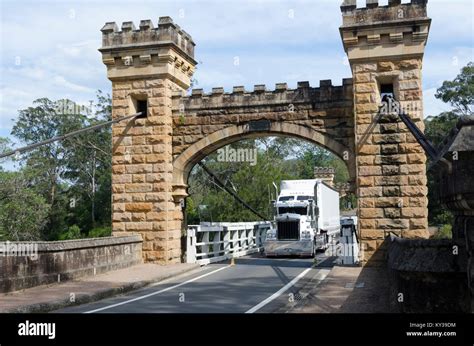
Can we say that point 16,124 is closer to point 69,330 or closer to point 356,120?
point 356,120

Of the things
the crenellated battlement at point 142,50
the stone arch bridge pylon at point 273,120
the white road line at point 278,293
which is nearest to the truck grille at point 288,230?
the stone arch bridge pylon at point 273,120

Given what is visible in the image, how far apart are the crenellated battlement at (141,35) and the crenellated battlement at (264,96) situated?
1733mm

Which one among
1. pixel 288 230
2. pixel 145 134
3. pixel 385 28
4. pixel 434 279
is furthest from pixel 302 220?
pixel 434 279

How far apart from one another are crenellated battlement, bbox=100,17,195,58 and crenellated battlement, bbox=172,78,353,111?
5.69 ft

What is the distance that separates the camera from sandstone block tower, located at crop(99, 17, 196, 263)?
16.0 meters

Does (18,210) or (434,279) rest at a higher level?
(18,210)

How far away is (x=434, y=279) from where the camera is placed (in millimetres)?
5469

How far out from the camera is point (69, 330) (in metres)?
5.48

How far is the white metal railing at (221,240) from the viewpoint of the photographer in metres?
17.4

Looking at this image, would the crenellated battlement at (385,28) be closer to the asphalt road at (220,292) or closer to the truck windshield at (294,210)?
the asphalt road at (220,292)

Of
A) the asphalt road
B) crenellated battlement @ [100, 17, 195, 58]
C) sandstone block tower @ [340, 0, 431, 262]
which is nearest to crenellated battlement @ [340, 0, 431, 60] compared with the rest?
sandstone block tower @ [340, 0, 431, 262]

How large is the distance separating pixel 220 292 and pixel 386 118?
685cm

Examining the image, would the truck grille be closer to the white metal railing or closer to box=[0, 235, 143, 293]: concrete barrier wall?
the white metal railing

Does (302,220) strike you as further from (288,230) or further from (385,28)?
(385,28)
